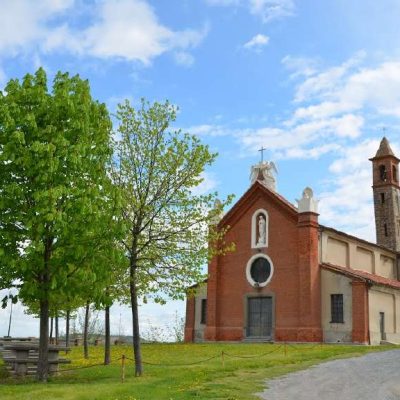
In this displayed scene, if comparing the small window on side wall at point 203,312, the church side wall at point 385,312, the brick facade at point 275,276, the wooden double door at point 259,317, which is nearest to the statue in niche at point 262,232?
the brick facade at point 275,276

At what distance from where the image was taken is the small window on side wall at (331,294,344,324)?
34.9 meters

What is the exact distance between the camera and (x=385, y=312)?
36.0 meters

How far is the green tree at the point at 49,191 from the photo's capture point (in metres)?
16.9

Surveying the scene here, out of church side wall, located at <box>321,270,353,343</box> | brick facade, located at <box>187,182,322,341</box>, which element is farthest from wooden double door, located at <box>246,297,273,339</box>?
church side wall, located at <box>321,270,353,343</box>

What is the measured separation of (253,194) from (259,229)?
2.62m

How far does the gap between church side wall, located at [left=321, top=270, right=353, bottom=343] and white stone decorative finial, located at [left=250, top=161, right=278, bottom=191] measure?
8657 millimetres

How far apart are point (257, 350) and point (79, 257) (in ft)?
45.0

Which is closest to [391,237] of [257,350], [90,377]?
[257,350]

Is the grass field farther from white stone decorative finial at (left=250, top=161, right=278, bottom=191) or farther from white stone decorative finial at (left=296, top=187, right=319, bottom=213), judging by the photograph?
white stone decorative finial at (left=250, top=161, right=278, bottom=191)

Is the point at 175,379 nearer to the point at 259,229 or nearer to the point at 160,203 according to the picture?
the point at 160,203

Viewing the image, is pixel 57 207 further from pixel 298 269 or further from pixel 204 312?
pixel 204 312

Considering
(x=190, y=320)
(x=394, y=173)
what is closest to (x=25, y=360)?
(x=190, y=320)

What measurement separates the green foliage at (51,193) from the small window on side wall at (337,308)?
68.5 feet

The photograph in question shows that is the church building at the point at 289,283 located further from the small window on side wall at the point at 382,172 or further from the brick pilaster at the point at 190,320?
the small window on side wall at the point at 382,172
